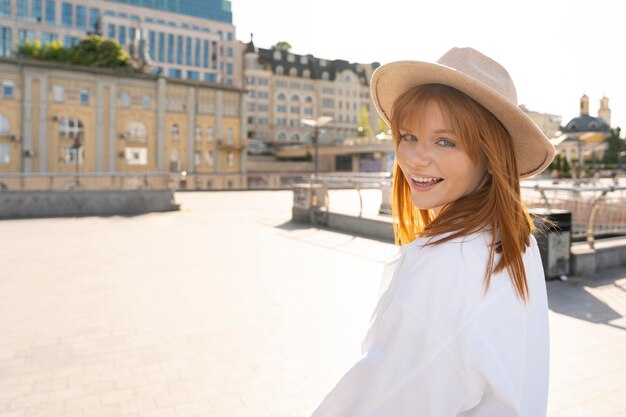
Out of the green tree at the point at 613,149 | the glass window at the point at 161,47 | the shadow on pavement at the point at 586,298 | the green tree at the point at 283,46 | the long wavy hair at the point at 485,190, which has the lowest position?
the shadow on pavement at the point at 586,298

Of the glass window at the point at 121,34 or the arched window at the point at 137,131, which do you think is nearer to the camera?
the arched window at the point at 137,131

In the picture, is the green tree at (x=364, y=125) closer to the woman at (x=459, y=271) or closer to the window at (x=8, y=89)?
the window at (x=8, y=89)

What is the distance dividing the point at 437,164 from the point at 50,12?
77843mm

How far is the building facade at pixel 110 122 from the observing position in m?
38.5

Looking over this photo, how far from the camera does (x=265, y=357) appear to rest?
4.07 meters

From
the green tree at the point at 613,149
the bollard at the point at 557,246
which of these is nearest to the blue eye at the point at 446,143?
the bollard at the point at 557,246

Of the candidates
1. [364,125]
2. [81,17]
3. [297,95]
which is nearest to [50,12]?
[81,17]

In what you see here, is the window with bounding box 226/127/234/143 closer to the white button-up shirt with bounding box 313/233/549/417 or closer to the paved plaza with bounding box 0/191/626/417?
the paved plaza with bounding box 0/191/626/417

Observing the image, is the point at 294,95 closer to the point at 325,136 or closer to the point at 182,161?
the point at 325,136

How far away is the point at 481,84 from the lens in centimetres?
125

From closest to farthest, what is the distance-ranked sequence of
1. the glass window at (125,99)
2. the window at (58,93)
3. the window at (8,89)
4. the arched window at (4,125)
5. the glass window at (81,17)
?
the window at (8,89), the arched window at (4,125), the window at (58,93), the glass window at (125,99), the glass window at (81,17)

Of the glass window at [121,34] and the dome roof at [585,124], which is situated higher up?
the glass window at [121,34]

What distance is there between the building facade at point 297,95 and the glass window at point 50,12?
100 ft

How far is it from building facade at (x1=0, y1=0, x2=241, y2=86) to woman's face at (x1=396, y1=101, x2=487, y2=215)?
6492 cm
